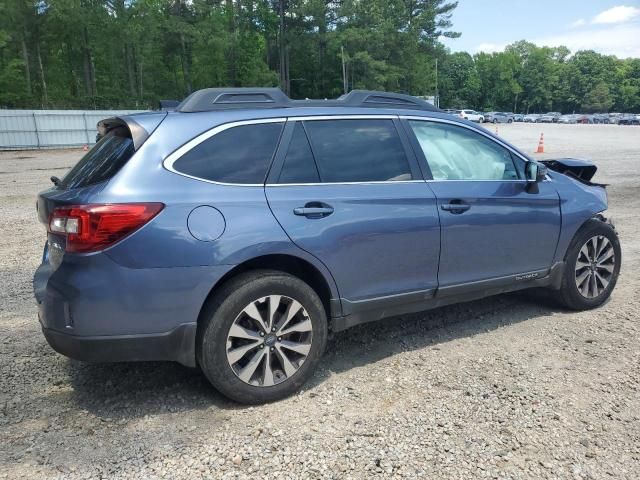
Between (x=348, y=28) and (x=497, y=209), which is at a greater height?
(x=348, y=28)

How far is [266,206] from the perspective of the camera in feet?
10.3

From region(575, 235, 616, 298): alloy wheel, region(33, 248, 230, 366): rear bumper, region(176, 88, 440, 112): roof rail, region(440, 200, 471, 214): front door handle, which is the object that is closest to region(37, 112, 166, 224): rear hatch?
region(176, 88, 440, 112): roof rail

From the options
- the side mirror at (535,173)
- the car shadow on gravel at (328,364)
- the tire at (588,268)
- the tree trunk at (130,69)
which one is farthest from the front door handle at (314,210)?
the tree trunk at (130,69)

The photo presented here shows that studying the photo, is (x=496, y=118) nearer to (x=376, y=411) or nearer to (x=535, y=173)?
(x=535, y=173)

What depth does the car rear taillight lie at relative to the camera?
2.79 m

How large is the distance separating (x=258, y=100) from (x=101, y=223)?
132cm

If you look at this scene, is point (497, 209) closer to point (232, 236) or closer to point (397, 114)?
point (397, 114)

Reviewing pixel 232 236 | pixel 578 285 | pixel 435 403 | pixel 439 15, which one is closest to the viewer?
pixel 232 236

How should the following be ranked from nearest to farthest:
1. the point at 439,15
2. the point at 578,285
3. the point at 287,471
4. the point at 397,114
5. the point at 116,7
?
1. the point at 287,471
2. the point at 397,114
3. the point at 578,285
4. the point at 116,7
5. the point at 439,15

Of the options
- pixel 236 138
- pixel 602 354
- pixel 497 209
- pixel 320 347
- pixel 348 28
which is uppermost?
pixel 348 28

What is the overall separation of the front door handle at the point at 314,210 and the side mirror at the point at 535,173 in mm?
1891

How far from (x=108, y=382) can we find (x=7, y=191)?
1087cm

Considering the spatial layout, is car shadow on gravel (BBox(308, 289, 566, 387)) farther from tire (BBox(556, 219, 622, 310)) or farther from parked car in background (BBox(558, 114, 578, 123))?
parked car in background (BBox(558, 114, 578, 123))

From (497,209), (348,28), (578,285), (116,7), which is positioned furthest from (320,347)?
(348,28)
